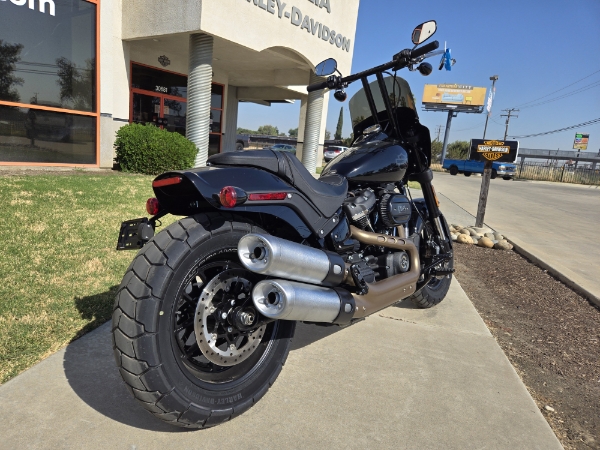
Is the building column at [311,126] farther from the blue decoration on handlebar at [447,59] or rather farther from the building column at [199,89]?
the blue decoration on handlebar at [447,59]

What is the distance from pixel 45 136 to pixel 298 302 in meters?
9.97

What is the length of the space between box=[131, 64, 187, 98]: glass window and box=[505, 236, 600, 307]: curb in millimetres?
11664

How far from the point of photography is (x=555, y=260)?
606 centimetres

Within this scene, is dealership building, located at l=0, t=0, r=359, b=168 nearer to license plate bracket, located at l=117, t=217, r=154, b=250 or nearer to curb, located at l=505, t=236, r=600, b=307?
curb, located at l=505, t=236, r=600, b=307

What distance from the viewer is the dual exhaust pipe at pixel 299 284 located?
1811 mm

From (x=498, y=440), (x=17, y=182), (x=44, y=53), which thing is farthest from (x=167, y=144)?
(x=498, y=440)

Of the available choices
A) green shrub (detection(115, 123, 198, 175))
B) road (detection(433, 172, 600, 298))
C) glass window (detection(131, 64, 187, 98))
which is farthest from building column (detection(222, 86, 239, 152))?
road (detection(433, 172, 600, 298))

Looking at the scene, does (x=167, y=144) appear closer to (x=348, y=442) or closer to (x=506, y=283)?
(x=506, y=283)

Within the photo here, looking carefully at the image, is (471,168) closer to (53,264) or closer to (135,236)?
(53,264)

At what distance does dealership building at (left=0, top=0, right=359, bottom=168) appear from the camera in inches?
358

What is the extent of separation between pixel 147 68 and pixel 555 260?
1261cm

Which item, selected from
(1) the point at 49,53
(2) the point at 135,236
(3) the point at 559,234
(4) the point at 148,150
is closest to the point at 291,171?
(2) the point at 135,236

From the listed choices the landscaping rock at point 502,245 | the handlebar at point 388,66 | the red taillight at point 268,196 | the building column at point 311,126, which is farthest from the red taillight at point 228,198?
the building column at point 311,126

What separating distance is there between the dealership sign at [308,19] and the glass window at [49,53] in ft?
14.3
